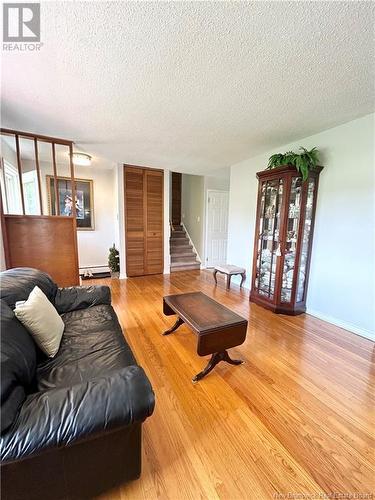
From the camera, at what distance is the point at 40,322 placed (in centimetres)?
140

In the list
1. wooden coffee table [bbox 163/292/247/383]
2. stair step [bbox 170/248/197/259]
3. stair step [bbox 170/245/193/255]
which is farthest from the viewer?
stair step [bbox 170/245/193/255]

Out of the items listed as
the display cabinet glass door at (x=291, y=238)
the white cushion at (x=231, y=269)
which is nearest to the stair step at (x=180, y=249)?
the white cushion at (x=231, y=269)

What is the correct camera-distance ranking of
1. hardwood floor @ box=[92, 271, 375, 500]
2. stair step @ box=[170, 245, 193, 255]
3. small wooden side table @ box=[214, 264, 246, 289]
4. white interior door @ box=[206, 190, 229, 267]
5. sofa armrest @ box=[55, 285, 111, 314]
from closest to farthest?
hardwood floor @ box=[92, 271, 375, 500], sofa armrest @ box=[55, 285, 111, 314], small wooden side table @ box=[214, 264, 246, 289], white interior door @ box=[206, 190, 229, 267], stair step @ box=[170, 245, 193, 255]

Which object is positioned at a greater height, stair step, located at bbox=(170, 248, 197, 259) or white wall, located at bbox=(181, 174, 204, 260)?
white wall, located at bbox=(181, 174, 204, 260)

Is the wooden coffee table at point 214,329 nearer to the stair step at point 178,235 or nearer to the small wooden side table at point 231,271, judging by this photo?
the small wooden side table at point 231,271

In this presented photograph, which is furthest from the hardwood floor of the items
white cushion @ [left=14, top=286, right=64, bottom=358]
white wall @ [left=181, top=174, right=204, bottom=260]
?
white wall @ [left=181, top=174, right=204, bottom=260]

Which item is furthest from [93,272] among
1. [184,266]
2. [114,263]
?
[184,266]

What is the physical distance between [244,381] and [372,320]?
5.90 ft

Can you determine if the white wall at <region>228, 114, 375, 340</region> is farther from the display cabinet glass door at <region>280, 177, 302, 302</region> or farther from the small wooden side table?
the small wooden side table

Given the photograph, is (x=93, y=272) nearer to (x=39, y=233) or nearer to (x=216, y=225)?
(x=39, y=233)

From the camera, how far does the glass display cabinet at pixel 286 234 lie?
2.93 metres

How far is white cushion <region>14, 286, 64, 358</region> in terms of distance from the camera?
4.39ft

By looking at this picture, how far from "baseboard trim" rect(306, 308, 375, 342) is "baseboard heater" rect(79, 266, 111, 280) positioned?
4.45 m

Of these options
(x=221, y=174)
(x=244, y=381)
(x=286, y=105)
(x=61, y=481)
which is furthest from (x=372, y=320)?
(x=221, y=174)
